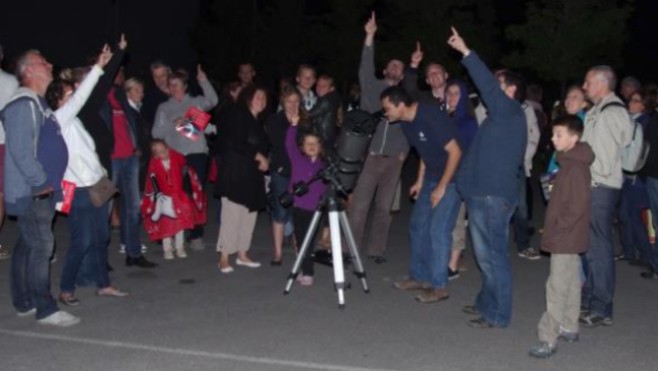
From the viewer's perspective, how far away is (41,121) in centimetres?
670

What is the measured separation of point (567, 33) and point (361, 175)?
1595 centimetres

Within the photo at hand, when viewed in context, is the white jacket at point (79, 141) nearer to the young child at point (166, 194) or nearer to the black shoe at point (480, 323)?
the young child at point (166, 194)

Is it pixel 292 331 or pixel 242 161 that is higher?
pixel 242 161

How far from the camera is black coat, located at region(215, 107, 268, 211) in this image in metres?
8.81

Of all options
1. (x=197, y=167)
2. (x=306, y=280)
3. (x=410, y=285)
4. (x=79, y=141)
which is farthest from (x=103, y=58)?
(x=410, y=285)

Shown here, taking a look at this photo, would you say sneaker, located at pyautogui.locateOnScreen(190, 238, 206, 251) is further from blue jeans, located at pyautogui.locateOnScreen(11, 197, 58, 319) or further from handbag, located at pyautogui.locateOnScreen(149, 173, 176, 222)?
blue jeans, located at pyautogui.locateOnScreen(11, 197, 58, 319)

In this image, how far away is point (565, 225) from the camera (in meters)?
6.28

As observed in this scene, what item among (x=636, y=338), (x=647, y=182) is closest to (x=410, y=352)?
(x=636, y=338)

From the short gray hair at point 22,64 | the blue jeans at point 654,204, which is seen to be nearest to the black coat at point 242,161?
the short gray hair at point 22,64

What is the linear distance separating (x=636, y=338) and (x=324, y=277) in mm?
3046

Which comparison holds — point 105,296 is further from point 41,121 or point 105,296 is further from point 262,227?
point 262,227

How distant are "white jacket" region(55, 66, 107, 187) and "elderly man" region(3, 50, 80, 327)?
24cm

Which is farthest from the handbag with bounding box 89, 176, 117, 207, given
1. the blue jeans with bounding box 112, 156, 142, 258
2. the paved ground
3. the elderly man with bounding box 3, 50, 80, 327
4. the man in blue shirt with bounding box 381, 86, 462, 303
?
the man in blue shirt with bounding box 381, 86, 462, 303

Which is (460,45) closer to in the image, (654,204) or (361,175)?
(361,175)
